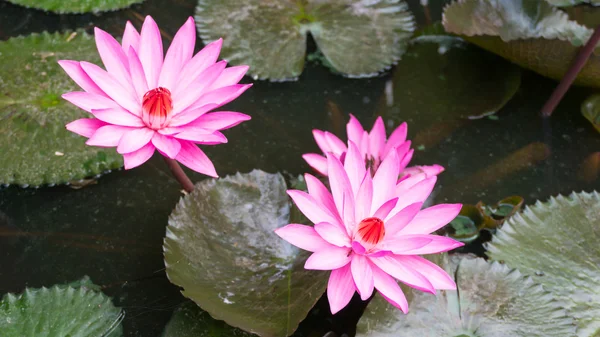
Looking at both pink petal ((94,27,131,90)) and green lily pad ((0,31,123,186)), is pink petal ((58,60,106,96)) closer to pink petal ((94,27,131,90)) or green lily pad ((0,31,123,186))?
pink petal ((94,27,131,90))

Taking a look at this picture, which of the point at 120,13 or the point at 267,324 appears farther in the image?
the point at 120,13

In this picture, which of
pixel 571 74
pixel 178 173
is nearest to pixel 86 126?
pixel 178 173

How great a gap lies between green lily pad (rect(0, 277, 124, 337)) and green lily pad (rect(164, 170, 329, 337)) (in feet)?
0.75

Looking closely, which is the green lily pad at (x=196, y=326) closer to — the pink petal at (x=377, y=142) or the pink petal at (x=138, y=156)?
the pink petal at (x=138, y=156)

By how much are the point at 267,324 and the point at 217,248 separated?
27cm

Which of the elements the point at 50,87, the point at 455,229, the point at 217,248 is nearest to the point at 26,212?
the point at 50,87

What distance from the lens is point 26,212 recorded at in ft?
5.80

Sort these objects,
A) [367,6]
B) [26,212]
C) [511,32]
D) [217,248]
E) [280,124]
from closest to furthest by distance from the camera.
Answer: [217,248] < [26,212] < [280,124] < [511,32] < [367,6]

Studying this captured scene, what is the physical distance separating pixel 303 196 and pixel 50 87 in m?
1.24

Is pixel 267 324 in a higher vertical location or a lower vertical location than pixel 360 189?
lower

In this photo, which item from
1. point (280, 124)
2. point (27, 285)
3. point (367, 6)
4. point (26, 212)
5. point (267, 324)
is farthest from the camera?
point (367, 6)

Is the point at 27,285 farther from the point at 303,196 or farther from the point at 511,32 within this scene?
the point at 511,32

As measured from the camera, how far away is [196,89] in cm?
136

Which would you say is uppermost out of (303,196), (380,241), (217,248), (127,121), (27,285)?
(127,121)
